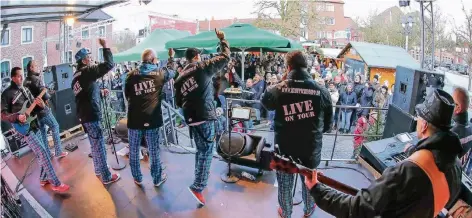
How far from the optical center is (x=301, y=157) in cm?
295

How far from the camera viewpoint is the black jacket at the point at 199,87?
333cm

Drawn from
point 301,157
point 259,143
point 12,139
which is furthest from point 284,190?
point 12,139

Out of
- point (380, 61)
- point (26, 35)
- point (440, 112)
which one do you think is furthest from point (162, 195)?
point (26, 35)

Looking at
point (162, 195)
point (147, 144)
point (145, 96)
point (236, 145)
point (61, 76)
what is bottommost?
point (162, 195)

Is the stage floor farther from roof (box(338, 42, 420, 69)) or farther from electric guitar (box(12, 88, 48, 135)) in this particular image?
roof (box(338, 42, 420, 69))

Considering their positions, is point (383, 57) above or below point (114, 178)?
above

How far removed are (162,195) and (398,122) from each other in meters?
3.31

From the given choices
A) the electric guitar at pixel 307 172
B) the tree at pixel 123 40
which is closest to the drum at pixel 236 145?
the electric guitar at pixel 307 172

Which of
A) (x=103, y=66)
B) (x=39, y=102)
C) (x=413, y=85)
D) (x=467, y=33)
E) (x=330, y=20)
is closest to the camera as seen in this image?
(x=103, y=66)

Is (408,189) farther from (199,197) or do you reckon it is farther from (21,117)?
(21,117)

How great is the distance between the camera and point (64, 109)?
638 cm

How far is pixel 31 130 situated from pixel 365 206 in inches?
146

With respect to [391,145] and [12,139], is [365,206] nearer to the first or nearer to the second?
[391,145]

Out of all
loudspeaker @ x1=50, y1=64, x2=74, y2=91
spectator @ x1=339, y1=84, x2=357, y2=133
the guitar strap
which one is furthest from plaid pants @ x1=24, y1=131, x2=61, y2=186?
spectator @ x1=339, y1=84, x2=357, y2=133
